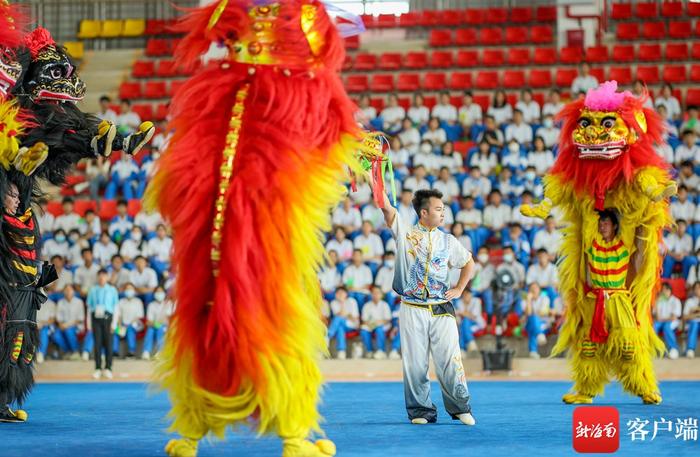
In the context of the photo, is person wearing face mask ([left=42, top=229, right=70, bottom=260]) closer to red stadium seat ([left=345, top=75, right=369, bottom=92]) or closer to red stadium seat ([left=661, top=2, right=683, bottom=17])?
red stadium seat ([left=345, top=75, right=369, bottom=92])

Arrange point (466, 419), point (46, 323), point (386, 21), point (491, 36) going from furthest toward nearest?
1. point (386, 21)
2. point (491, 36)
3. point (46, 323)
4. point (466, 419)

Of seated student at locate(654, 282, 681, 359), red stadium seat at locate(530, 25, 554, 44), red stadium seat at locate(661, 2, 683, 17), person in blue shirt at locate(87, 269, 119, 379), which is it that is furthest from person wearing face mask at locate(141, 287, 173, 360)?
red stadium seat at locate(661, 2, 683, 17)

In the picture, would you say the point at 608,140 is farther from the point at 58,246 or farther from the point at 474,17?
the point at 474,17

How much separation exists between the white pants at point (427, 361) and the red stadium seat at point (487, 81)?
12.4 metres

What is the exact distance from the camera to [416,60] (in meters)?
19.6

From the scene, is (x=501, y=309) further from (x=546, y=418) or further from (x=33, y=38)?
(x=33, y=38)

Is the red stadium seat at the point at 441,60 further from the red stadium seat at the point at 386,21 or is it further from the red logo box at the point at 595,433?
the red logo box at the point at 595,433

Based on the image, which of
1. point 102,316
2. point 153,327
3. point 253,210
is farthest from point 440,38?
point 253,210

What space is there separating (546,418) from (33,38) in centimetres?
473

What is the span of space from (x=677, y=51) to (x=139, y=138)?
603 inches

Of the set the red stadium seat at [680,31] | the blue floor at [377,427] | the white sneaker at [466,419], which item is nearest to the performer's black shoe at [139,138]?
the blue floor at [377,427]

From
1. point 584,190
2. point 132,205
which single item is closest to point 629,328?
point 584,190

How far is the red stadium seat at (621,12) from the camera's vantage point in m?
20.0

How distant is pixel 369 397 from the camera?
931 centimetres
